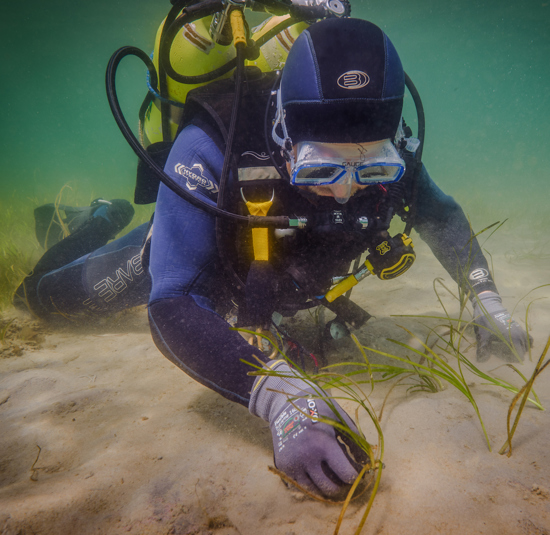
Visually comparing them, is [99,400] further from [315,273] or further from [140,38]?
[140,38]

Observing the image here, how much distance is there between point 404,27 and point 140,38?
27981 millimetres

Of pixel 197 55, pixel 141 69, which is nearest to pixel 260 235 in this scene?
pixel 197 55

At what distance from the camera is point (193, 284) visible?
6.44 feet

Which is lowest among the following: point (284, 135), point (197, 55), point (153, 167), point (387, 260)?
point (387, 260)

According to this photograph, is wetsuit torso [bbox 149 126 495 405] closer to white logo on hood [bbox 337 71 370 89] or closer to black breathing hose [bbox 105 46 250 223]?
black breathing hose [bbox 105 46 250 223]

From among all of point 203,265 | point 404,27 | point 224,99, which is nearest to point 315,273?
point 203,265

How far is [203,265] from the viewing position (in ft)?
6.69

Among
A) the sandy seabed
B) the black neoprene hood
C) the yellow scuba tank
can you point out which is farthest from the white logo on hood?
the sandy seabed

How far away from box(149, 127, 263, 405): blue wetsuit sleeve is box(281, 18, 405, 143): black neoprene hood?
762 mm

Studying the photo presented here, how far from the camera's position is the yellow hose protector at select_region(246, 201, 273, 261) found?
6.50ft

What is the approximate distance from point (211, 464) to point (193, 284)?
3.44 feet

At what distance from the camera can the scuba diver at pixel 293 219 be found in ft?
4.97

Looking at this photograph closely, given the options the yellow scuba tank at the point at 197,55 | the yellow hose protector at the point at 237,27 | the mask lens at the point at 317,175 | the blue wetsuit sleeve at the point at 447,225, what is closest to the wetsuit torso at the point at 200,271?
the blue wetsuit sleeve at the point at 447,225

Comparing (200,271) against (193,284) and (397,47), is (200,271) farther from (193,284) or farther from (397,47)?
(397,47)
